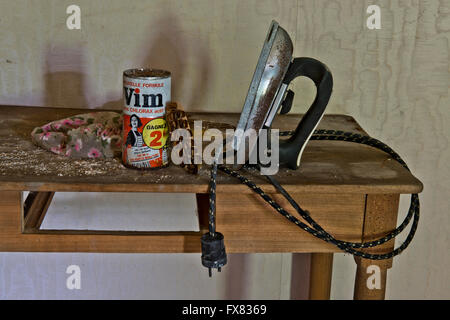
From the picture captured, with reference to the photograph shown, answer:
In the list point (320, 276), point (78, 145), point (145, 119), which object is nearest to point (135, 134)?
point (145, 119)

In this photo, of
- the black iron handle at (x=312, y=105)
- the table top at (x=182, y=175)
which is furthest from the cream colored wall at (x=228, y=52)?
the black iron handle at (x=312, y=105)

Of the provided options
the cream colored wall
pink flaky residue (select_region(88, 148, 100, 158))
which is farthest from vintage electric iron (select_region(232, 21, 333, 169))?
the cream colored wall

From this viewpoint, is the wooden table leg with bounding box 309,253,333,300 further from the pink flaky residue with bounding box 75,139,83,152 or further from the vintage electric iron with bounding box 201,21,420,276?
the pink flaky residue with bounding box 75,139,83,152

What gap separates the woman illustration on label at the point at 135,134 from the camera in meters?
0.97

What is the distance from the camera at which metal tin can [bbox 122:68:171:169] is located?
0.95 meters

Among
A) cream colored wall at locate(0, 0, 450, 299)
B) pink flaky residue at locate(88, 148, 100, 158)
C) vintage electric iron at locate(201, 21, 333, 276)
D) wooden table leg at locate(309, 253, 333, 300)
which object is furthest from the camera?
wooden table leg at locate(309, 253, 333, 300)

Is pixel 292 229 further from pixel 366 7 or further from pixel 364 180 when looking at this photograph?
pixel 366 7

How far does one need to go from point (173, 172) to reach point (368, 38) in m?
0.60

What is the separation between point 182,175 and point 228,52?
0.46 metres

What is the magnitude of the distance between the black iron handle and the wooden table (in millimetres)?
28

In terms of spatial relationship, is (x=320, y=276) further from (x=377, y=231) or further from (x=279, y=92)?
(x=279, y=92)

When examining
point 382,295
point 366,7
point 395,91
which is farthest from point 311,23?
point 382,295

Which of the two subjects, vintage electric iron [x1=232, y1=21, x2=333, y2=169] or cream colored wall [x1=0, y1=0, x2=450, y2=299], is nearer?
vintage electric iron [x1=232, y1=21, x2=333, y2=169]

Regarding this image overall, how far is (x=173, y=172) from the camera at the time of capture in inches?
38.9
